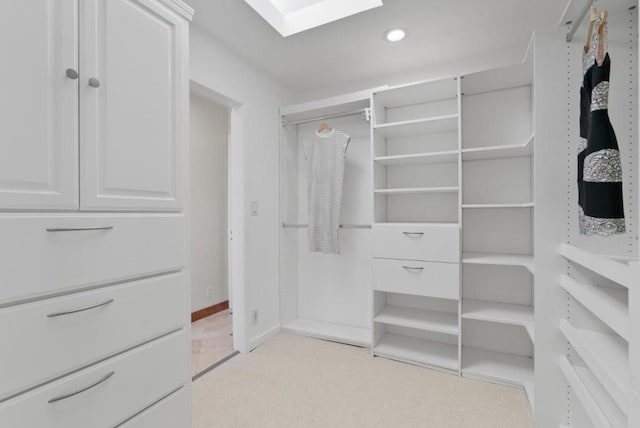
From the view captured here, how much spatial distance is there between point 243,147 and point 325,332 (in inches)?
67.6

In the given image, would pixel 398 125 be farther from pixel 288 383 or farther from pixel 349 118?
pixel 288 383

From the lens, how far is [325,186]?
254 centimetres

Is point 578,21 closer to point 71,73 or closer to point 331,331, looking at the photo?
point 71,73

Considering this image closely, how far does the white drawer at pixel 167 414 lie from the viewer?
3.42 ft

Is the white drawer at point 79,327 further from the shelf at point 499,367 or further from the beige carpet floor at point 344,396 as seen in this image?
the shelf at point 499,367

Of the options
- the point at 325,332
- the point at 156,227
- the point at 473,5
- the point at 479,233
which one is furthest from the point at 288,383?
the point at 473,5

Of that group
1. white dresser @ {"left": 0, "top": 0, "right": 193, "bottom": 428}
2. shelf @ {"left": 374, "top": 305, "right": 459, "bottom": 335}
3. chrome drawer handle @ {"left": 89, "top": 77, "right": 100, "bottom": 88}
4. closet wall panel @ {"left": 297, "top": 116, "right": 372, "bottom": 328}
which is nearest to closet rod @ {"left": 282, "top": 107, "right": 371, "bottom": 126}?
closet wall panel @ {"left": 297, "top": 116, "right": 372, "bottom": 328}

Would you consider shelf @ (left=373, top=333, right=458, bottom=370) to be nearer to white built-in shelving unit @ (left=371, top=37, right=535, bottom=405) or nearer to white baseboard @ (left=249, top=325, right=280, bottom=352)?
white built-in shelving unit @ (left=371, top=37, right=535, bottom=405)

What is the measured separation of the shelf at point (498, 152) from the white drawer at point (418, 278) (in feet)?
2.60

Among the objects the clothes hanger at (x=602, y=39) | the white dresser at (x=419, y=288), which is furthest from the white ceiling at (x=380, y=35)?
the white dresser at (x=419, y=288)

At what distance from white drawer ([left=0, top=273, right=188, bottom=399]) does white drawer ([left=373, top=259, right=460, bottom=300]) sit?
1.46m

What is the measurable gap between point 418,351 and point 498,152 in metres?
1.57

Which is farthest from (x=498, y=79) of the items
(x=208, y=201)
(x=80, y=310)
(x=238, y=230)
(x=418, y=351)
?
(x=208, y=201)

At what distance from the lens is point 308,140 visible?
2.62 metres
